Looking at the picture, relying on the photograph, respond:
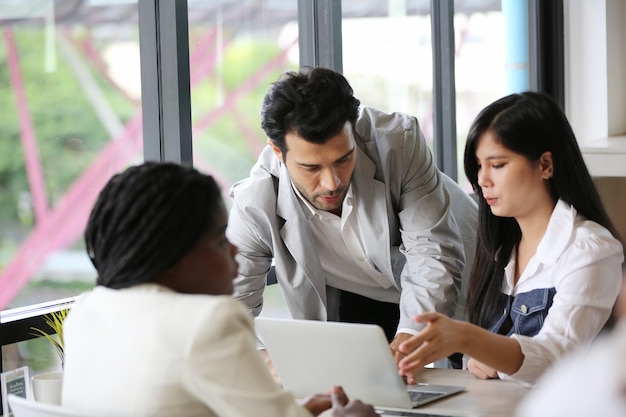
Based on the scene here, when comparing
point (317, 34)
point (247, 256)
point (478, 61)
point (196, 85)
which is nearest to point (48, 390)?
point (247, 256)

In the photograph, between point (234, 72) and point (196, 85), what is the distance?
26 centimetres

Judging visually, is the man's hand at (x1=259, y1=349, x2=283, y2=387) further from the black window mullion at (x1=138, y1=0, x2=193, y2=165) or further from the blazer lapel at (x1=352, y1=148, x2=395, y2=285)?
the black window mullion at (x1=138, y1=0, x2=193, y2=165)

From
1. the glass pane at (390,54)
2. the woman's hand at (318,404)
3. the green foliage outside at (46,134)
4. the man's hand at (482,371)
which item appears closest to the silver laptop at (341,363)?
the man's hand at (482,371)

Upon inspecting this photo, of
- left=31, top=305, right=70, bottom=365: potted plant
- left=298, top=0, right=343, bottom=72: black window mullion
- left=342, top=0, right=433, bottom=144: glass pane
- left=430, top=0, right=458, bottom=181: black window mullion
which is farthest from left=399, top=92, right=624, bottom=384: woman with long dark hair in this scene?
left=430, top=0, right=458, bottom=181: black window mullion

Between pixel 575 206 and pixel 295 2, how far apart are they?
1.84 m

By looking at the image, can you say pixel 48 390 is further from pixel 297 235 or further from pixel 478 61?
pixel 478 61

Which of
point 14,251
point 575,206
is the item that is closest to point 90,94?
point 14,251

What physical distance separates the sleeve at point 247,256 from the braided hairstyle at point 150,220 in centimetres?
114

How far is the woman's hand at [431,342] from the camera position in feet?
6.50

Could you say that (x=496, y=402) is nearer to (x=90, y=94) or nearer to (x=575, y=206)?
(x=575, y=206)

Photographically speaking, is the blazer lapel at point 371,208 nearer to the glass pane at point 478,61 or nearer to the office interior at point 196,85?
the office interior at point 196,85

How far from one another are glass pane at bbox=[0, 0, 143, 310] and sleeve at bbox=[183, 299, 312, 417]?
4.79 ft

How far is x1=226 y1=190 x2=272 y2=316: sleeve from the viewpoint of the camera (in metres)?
2.73

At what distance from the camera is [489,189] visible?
2385 mm
